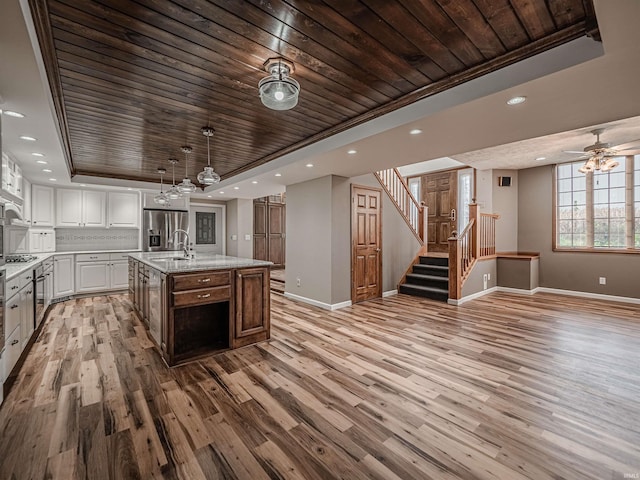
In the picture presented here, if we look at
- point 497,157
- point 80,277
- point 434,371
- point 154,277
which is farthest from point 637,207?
point 80,277

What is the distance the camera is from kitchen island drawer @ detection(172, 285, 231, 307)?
9.51 feet

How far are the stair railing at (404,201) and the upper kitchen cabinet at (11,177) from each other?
5264 mm

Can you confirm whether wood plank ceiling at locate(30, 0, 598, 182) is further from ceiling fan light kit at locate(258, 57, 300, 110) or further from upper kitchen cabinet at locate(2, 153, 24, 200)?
upper kitchen cabinet at locate(2, 153, 24, 200)

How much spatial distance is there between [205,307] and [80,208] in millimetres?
4683

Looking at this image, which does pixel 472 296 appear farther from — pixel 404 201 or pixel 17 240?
pixel 17 240

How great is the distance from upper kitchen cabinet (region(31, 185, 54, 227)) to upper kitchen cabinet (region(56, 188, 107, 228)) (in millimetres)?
148

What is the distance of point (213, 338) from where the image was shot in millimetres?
3412

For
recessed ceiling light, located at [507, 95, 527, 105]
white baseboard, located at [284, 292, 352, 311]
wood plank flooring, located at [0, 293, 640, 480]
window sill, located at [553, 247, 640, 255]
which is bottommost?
Result: wood plank flooring, located at [0, 293, 640, 480]

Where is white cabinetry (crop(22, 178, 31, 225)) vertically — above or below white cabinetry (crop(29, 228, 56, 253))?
above

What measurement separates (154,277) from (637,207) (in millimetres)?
7983

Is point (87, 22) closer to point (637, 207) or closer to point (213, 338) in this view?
point (213, 338)

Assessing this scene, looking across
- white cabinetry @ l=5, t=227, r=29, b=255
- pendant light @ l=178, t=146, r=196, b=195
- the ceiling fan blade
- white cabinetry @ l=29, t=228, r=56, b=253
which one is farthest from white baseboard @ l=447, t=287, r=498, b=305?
white cabinetry @ l=29, t=228, r=56, b=253

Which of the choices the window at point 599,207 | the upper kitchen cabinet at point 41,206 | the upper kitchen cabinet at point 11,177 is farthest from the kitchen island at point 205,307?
the window at point 599,207

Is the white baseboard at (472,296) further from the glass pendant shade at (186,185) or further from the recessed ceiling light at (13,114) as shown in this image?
the recessed ceiling light at (13,114)
